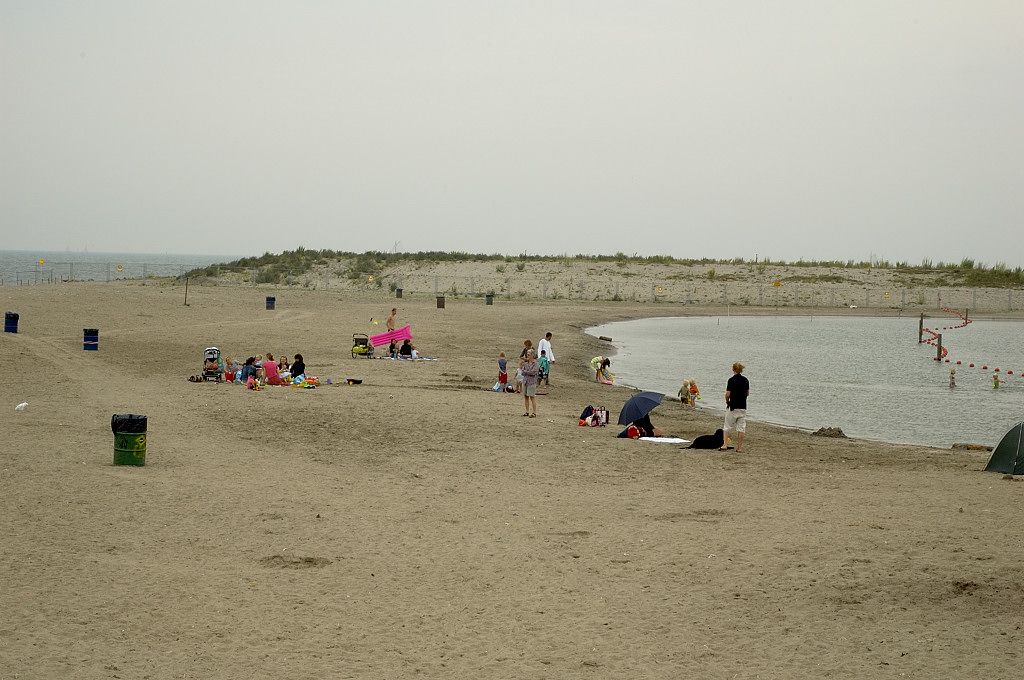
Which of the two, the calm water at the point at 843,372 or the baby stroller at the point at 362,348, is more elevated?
the baby stroller at the point at 362,348

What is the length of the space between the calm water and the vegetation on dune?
3541 centimetres

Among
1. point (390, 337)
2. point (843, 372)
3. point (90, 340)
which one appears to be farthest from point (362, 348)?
point (843, 372)

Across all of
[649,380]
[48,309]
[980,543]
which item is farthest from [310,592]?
[48,309]

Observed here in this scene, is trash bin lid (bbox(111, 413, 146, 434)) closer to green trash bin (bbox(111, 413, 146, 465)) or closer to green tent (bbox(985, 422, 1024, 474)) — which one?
green trash bin (bbox(111, 413, 146, 465))

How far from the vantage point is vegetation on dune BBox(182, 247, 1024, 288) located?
3787 inches

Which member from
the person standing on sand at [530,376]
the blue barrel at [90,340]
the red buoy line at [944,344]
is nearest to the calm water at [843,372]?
the red buoy line at [944,344]

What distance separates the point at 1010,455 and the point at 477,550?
8.69m

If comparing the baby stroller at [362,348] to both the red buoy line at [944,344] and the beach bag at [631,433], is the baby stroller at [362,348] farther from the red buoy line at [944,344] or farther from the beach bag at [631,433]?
the red buoy line at [944,344]

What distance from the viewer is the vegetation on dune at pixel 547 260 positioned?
316 feet

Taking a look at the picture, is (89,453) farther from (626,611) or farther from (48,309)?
(48,309)

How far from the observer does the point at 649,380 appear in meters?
32.1

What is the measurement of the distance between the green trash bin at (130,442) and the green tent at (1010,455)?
1218 centimetres

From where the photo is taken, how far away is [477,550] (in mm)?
11180

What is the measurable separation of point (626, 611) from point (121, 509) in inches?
244
